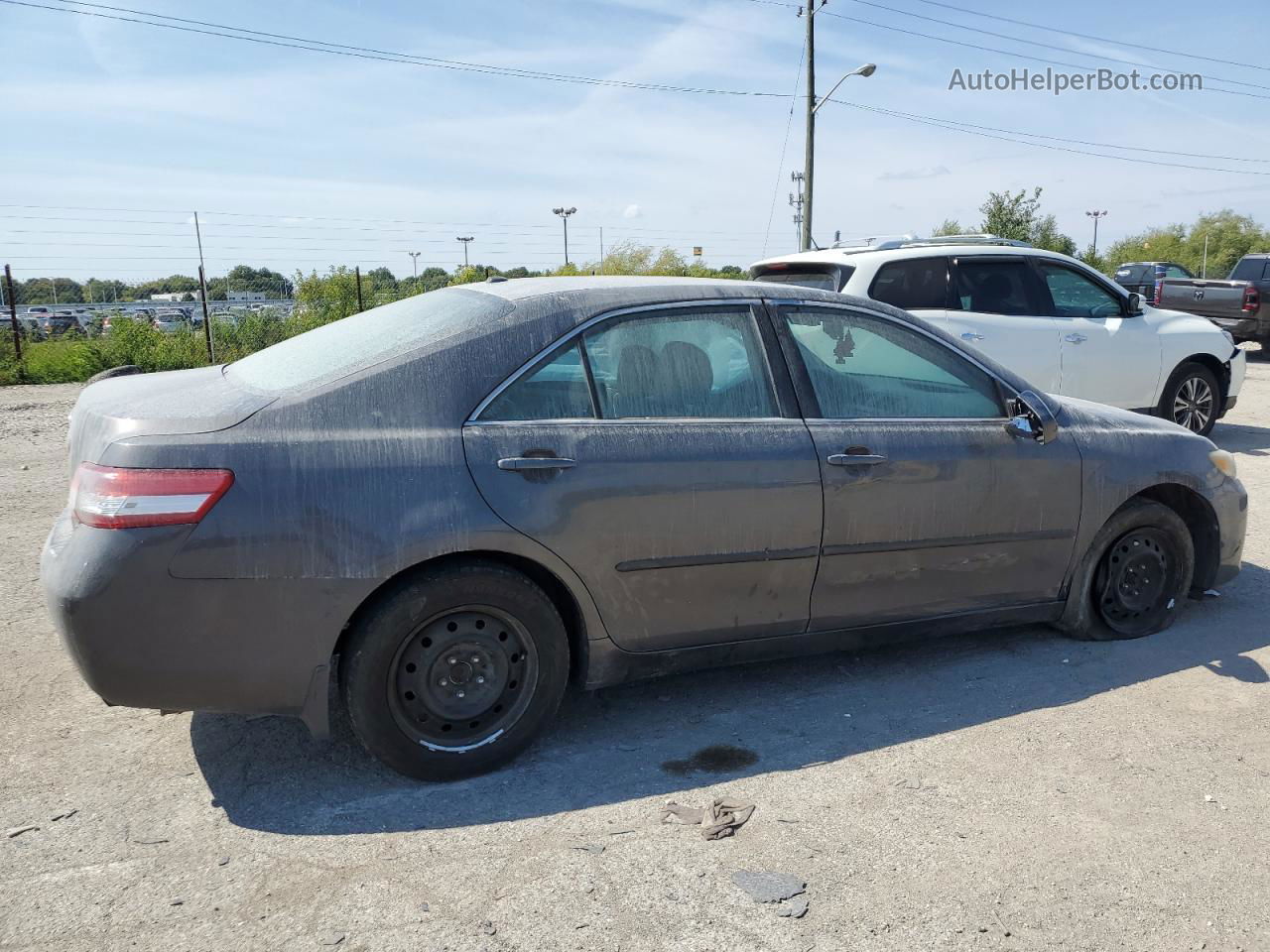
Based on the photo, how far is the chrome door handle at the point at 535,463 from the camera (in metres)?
3.27

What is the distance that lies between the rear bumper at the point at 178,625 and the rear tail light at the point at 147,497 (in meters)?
0.03

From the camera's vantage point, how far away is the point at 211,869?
2.84m

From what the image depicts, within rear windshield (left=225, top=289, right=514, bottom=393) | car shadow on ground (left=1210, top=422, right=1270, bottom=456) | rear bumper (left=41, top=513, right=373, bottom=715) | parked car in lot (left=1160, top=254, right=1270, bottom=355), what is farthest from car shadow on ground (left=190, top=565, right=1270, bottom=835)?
parked car in lot (left=1160, top=254, right=1270, bottom=355)

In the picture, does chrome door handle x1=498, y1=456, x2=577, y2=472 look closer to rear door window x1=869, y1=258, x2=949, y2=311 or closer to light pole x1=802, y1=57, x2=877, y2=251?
rear door window x1=869, y1=258, x2=949, y2=311

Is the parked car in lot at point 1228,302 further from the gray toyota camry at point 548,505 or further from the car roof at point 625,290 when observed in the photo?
the car roof at point 625,290

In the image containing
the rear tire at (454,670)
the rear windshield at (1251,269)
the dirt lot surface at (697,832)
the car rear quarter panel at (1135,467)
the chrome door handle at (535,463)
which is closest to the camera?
the dirt lot surface at (697,832)

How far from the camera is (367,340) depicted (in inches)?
142

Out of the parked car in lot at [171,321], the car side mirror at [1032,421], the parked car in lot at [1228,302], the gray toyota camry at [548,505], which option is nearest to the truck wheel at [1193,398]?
the gray toyota camry at [548,505]

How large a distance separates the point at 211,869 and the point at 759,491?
2063 millimetres

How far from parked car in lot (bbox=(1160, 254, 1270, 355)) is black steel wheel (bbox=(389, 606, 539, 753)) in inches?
668

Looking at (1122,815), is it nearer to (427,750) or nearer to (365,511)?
(427,750)

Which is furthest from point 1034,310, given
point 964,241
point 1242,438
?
point 1242,438

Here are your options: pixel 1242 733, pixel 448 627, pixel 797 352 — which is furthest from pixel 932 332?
pixel 448 627

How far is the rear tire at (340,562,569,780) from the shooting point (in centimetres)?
316
